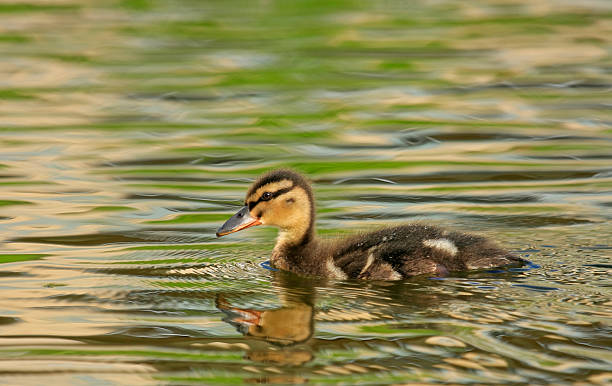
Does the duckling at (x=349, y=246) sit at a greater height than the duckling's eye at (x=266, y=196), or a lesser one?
lesser

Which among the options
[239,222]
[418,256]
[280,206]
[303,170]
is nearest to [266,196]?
[280,206]

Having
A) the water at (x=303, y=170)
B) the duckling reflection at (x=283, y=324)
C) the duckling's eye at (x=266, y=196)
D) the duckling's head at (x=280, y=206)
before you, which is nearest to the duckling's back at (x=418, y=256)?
the water at (x=303, y=170)

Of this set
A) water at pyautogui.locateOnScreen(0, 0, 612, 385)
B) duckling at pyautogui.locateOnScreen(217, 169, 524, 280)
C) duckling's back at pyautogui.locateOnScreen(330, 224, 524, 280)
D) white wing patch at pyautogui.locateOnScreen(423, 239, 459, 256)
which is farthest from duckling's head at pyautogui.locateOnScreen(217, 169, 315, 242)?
white wing patch at pyautogui.locateOnScreen(423, 239, 459, 256)

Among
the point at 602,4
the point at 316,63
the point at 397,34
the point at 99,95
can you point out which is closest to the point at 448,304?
the point at 99,95

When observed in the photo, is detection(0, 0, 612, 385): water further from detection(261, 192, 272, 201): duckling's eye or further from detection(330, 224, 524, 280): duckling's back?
detection(261, 192, 272, 201): duckling's eye

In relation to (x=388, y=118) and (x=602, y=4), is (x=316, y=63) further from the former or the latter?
(x=602, y=4)

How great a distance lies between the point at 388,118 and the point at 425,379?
6647 millimetres

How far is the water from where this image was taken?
5.52m

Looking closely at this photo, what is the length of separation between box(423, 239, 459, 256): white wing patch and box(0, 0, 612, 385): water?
0.24 metres

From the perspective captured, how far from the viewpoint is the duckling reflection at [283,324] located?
5.48 m

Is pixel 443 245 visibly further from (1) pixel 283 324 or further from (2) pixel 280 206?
(1) pixel 283 324

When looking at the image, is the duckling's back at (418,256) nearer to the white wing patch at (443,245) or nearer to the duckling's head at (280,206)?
the white wing patch at (443,245)

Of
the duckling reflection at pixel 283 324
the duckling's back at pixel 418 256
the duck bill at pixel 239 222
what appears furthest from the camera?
the duck bill at pixel 239 222

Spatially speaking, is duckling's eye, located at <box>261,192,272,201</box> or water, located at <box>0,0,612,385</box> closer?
water, located at <box>0,0,612,385</box>
